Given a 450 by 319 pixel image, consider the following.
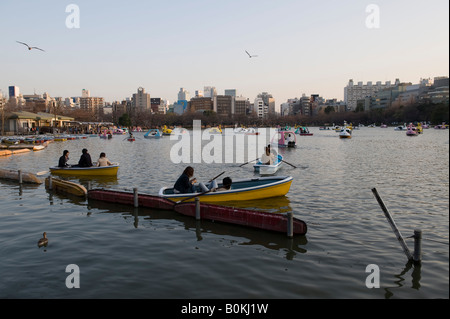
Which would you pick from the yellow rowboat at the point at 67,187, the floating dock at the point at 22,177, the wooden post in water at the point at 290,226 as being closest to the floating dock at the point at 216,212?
the wooden post in water at the point at 290,226

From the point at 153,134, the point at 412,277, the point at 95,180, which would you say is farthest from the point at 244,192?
the point at 153,134

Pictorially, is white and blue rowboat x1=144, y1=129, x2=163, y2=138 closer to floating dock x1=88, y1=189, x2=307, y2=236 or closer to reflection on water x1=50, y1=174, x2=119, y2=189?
reflection on water x1=50, y1=174, x2=119, y2=189

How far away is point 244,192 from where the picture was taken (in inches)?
669

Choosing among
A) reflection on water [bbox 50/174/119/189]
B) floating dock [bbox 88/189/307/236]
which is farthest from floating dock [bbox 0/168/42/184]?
floating dock [bbox 88/189/307/236]

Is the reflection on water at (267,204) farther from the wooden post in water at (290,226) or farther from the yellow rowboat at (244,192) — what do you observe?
the wooden post in water at (290,226)

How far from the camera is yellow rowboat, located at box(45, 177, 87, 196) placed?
18.8 meters

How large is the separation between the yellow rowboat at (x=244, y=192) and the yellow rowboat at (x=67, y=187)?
4684mm

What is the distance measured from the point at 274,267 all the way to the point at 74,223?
8647 millimetres

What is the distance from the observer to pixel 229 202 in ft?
55.4

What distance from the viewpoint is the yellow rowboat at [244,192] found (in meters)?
15.9

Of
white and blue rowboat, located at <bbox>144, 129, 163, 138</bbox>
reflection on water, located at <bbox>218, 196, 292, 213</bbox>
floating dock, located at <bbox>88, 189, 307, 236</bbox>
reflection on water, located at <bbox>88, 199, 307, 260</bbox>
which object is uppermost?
white and blue rowboat, located at <bbox>144, 129, 163, 138</bbox>

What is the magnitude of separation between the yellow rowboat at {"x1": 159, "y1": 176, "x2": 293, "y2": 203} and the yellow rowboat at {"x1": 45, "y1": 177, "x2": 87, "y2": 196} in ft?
15.4
